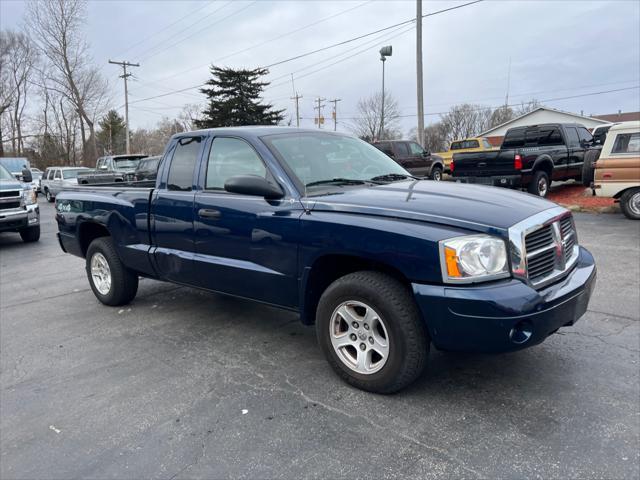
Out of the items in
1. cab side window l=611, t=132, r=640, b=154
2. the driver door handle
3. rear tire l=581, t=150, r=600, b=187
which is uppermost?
cab side window l=611, t=132, r=640, b=154

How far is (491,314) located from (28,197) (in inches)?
426

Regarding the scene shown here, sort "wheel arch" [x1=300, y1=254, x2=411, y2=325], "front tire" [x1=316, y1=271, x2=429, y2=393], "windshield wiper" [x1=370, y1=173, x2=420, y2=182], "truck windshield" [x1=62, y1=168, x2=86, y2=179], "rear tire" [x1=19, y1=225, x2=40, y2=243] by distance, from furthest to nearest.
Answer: "truck windshield" [x1=62, y1=168, x2=86, y2=179] → "rear tire" [x1=19, y1=225, x2=40, y2=243] → "windshield wiper" [x1=370, y1=173, x2=420, y2=182] → "wheel arch" [x1=300, y1=254, x2=411, y2=325] → "front tire" [x1=316, y1=271, x2=429, y2=393]

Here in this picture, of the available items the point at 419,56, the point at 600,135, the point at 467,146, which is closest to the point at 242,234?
the point at 600,135

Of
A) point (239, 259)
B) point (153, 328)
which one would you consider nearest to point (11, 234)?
point (153, 328)

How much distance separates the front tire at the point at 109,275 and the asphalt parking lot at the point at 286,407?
0.52 m

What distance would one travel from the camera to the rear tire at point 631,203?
1007 centimetres

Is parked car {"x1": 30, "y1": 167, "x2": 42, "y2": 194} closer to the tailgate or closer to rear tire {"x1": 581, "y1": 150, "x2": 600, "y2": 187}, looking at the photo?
the tailgate

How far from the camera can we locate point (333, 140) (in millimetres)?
4371

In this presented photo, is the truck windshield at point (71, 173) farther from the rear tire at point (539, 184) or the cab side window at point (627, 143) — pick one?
the cab side window at point (627, 143)

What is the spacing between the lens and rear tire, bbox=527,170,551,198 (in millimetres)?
12828

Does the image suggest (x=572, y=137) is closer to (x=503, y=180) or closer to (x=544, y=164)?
(x=544, y=164)

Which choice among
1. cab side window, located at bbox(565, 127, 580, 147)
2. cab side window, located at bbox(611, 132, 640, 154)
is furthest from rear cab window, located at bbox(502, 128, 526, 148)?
cab side window, located at bbox(611, 132, 640, 154)

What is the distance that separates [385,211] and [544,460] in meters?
1.62

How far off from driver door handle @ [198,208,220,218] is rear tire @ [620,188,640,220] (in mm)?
9637
